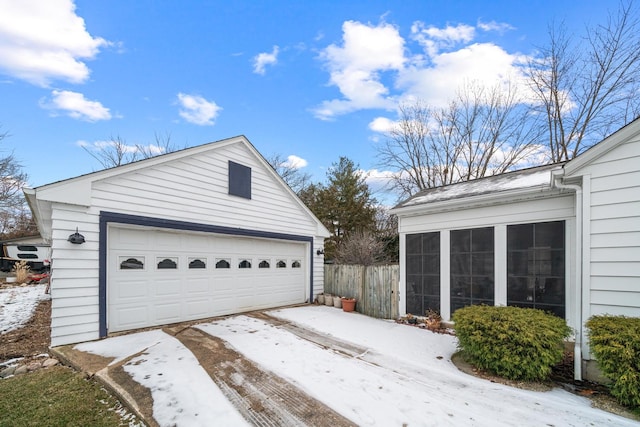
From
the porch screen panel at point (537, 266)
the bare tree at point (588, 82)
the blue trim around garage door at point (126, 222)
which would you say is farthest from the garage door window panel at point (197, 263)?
the bare tree at point (588, 82)

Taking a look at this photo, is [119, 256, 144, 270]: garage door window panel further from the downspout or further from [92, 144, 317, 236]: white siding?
the downspout

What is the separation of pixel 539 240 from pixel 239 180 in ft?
24.6

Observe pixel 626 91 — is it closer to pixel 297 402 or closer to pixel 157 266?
pixel 297 402

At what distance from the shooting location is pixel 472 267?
268 inches

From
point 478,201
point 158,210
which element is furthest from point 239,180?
point 478,201

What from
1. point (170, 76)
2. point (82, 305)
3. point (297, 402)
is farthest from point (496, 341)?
point (170, 76)

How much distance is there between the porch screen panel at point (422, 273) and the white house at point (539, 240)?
0.09ft

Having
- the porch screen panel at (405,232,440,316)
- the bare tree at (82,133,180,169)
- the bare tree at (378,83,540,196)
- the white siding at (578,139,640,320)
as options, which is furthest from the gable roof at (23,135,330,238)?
the bare tree at (378,83,540,196)

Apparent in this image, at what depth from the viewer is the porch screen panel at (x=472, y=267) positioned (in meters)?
6.53

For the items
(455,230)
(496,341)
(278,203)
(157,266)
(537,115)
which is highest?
(537,115)

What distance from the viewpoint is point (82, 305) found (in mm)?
5516

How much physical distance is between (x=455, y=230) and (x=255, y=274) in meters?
5.82

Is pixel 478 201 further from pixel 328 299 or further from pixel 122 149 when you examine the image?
pixel 122 149

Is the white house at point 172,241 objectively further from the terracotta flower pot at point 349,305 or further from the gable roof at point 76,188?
the terracotta flower pot at point 349,305
